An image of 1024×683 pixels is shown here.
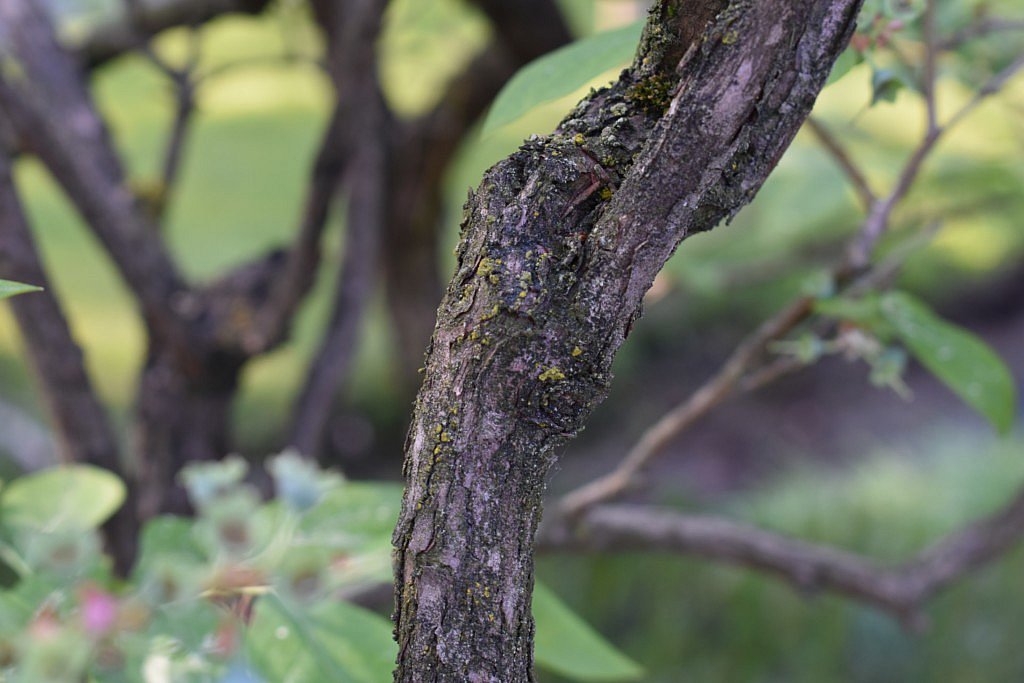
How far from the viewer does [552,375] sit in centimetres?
23

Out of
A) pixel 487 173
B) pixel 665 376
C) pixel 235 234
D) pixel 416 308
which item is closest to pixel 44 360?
pixel 487 173

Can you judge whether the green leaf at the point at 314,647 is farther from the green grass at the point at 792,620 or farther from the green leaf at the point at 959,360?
the green grass at the point at 792,620

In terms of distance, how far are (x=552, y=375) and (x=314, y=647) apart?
0.62 feet

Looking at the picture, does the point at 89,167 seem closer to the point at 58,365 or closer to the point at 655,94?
the point at 58,365

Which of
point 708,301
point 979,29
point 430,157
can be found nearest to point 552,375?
point 979,29

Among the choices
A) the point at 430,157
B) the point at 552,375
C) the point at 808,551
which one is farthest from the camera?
the point at 430,157

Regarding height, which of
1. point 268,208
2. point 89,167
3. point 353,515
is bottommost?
point 268,208

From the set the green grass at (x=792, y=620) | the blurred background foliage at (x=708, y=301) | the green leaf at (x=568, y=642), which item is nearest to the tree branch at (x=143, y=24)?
the blurred background foliage at (x=708, y=301)

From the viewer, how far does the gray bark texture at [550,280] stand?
0.23 meters

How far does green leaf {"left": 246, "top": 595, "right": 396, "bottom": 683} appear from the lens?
349 mm

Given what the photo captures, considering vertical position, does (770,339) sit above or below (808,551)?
above

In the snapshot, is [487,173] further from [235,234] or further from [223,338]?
[235,234]

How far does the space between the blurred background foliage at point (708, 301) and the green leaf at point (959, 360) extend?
190mm

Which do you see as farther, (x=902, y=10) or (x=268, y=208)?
(x=268, y=208)
